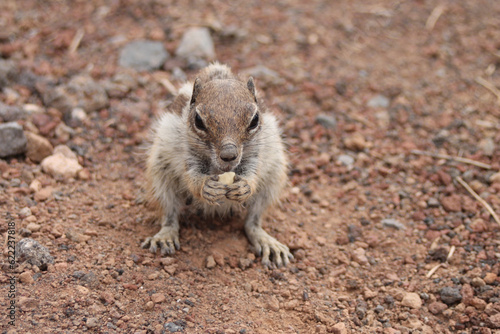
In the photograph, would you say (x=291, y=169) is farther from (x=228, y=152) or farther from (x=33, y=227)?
(x=33, y=227)

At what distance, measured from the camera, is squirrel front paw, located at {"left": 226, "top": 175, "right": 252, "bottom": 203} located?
4.06 meters

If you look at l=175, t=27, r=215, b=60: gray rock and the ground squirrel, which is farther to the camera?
l=175, t=27, r=215, b=60: gray rock

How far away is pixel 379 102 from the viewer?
Result: 6715 millimetres

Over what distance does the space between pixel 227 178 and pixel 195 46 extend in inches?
135

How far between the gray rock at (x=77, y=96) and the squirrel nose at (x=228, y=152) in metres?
2.85

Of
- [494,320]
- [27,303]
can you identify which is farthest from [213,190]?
[494,320]

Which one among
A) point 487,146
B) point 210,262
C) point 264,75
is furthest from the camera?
point 264,75

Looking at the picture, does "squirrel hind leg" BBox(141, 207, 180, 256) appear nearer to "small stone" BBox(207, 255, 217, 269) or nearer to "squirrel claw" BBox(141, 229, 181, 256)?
"squirrel claw" BBox(141, 229, 181, 256)

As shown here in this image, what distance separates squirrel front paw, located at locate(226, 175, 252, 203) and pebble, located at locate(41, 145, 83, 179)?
1850 mm

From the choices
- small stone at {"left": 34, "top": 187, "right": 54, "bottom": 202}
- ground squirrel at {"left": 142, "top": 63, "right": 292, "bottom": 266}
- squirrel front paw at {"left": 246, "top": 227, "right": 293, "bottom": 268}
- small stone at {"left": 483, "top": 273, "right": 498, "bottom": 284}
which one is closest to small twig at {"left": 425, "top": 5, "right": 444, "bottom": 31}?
ground squirrel at {"left": 142, "top": 63, "right": 292, "bottom": 266}

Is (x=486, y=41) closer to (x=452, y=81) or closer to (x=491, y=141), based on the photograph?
(x=452, y=81)

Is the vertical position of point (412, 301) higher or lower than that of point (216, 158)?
lower

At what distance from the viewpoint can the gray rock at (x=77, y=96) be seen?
229 inches

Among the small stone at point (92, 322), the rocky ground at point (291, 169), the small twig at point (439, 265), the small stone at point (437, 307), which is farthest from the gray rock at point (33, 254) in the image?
the small twig at point (439, 265)
